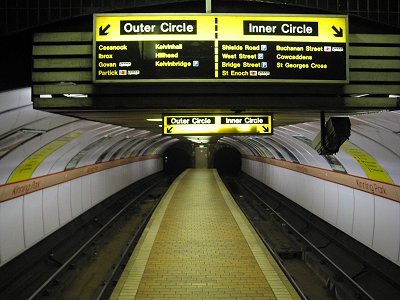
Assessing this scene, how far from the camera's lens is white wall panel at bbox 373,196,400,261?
729 cm

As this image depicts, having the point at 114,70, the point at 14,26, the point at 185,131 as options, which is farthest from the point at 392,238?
the point at 14,26

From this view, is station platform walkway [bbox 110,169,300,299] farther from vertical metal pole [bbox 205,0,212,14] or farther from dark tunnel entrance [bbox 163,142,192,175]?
dark tunnel entrance [bbox 163,142,192,175]

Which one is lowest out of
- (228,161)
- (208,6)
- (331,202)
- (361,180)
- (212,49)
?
(331,202)

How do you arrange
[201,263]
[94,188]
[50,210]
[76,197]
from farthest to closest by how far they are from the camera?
[94,188]
[76,197]
[50,210]
[201,263]

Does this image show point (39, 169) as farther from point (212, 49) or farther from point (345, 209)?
point (345, 209)

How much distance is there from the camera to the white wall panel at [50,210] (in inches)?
373

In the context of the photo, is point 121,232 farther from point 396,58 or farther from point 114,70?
point 396,58

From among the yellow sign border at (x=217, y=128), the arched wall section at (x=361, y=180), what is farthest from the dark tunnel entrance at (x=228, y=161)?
the yellow sign border at (x=217, y=128)

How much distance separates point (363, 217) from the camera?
344 inches

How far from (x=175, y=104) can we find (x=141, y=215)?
1182 cm

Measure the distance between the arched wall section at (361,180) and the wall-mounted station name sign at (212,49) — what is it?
164cm

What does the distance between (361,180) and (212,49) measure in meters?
5.93

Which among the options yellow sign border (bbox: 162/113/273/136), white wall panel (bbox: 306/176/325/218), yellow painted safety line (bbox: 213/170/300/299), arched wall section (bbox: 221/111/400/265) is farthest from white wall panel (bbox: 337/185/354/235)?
yellow sign border (bbox: 162/113/273/136)

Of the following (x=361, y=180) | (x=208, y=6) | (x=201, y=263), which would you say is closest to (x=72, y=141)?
(x=201, y=263)
